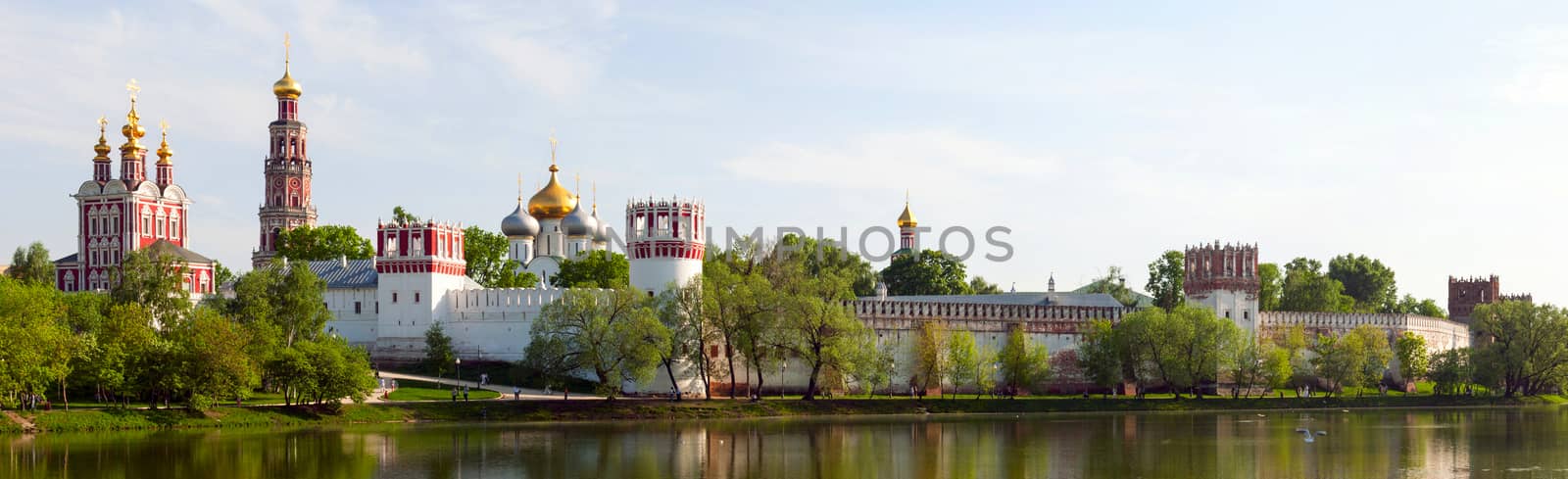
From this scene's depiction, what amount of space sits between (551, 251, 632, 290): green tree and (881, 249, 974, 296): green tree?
840 inches

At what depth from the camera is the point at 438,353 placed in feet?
218

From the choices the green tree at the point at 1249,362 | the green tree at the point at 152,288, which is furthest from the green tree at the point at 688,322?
the green tree at the point at 1249,362

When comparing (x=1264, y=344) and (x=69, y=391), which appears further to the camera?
(x=1264, y=344)

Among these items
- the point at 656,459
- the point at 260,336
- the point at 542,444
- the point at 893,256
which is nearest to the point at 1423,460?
the point at 656,459

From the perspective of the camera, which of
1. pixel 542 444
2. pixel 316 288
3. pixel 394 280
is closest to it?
pixel 542 444

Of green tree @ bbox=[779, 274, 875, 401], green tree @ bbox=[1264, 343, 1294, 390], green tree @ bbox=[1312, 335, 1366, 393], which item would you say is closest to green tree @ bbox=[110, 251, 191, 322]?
green tree @ bbox=[779, 274, 875, 401]

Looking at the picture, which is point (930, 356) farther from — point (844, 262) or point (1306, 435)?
point (844, 262)

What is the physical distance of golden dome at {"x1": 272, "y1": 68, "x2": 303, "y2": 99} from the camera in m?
93.9

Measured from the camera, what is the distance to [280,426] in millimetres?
51125

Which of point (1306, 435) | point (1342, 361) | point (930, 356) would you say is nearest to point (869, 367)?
point (930, 356)

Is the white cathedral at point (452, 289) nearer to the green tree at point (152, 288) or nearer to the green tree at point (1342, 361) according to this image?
the green tree at point (152, 288)

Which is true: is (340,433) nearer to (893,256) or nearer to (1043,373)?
(1043,373)

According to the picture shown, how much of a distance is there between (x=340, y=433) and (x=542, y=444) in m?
7.14

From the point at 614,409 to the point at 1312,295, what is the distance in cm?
5754
